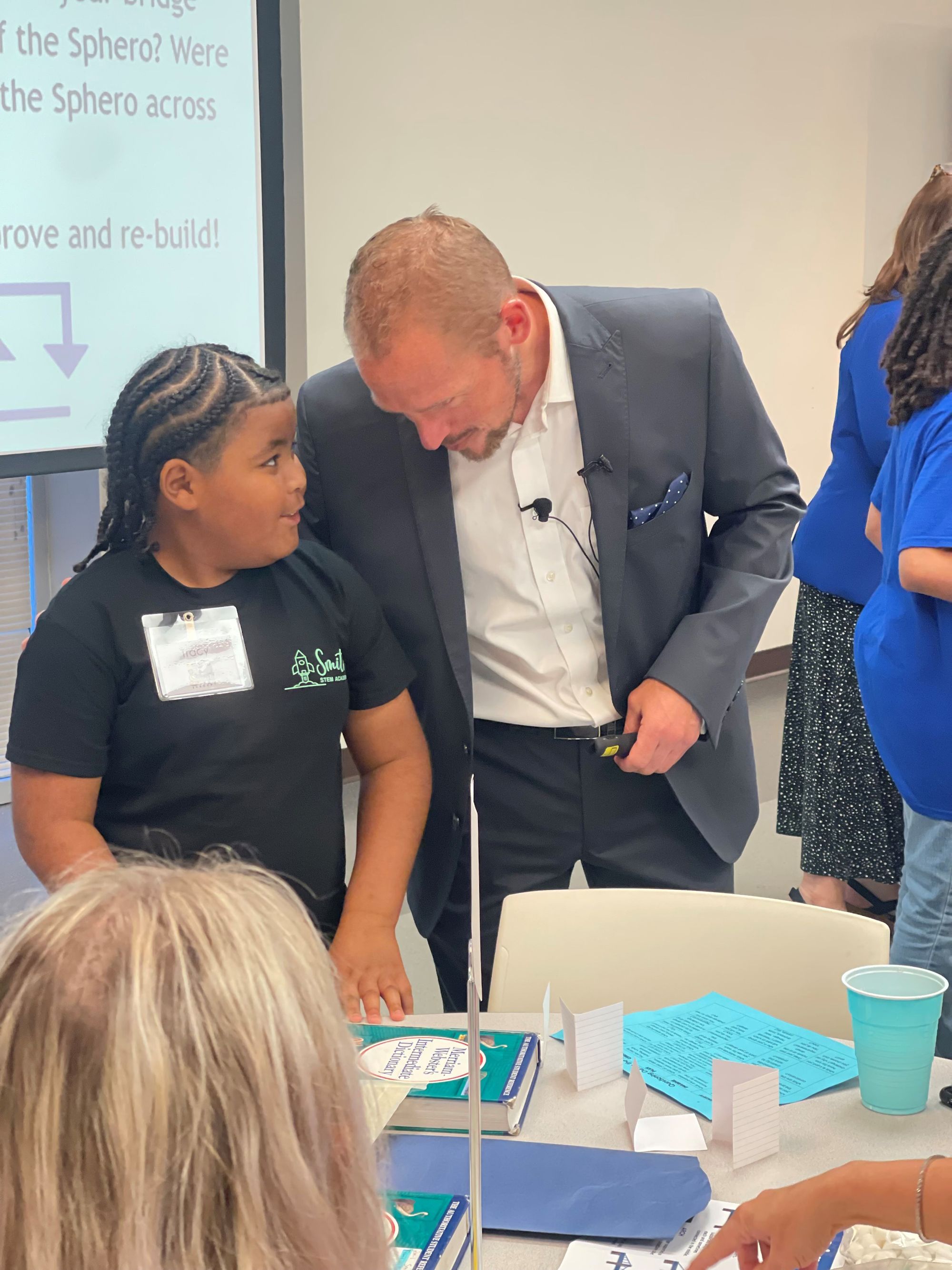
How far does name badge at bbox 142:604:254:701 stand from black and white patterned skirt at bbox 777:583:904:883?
1802 millimetres

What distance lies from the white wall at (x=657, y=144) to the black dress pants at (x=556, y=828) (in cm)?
233

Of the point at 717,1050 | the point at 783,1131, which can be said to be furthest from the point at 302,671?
the point at 783,1131

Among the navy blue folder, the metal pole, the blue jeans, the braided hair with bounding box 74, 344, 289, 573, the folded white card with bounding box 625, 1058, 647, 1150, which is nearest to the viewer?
the metal pole

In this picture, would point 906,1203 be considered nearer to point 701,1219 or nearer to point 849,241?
point 701,1219

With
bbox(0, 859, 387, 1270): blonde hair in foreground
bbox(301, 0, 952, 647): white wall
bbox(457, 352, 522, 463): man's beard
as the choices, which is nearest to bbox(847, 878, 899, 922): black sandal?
bbox(457, 352, 522, 463): man's beard

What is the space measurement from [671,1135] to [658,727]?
64cm

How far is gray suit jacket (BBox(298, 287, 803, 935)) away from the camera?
181 cm

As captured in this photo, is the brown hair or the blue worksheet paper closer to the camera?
the blue worksheet paper

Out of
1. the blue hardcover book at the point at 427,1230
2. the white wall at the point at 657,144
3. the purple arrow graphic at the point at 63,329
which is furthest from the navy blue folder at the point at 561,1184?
the white wall at the point at 657,144

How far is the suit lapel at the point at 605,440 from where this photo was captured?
1.81 metres

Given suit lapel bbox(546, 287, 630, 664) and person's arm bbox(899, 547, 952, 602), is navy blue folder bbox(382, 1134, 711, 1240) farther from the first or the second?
person's arm bbox(899, 547, 952, 602)

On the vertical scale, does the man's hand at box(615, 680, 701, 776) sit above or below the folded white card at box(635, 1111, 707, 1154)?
above

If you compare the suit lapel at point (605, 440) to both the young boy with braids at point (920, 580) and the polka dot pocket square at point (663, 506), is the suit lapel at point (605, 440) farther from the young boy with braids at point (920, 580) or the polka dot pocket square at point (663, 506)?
the young boy with braids at point (920, 580)

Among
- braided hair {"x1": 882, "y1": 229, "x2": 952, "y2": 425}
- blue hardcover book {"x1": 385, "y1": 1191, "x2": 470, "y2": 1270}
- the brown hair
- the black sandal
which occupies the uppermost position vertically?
the brown hair
